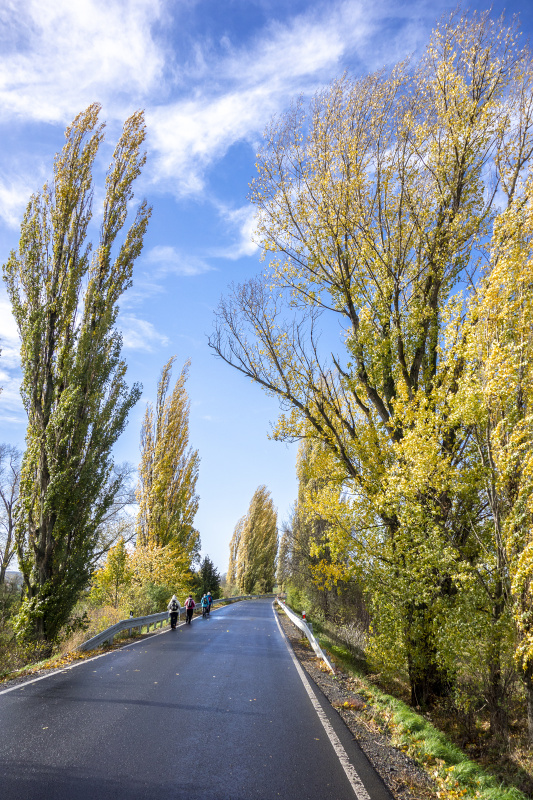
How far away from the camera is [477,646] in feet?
22.4

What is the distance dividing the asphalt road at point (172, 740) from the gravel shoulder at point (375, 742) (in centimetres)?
Answer: 16

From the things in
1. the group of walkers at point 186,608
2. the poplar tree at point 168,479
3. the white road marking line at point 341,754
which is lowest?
the group of walkers at point 186,608

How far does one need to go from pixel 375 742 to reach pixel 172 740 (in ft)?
7.87

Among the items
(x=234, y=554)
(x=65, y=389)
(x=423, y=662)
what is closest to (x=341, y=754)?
(x=423, y=662)

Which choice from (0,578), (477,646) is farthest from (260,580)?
(477,646)

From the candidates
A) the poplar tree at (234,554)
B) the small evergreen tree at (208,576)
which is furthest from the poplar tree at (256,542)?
the small evergreen tree at (208,576)

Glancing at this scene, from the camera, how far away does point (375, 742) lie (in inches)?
218

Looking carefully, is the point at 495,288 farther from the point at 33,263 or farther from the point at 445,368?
the point at 33,263

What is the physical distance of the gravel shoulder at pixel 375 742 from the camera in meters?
4.29

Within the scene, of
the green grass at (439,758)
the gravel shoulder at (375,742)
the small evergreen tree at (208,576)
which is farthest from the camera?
the small evergreen tree at (208,576)

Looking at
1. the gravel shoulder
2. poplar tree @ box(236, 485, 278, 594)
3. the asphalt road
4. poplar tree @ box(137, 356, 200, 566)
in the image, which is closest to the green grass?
the gravel shoulder

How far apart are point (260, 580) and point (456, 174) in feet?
190

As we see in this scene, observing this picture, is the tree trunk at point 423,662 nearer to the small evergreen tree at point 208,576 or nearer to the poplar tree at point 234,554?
the small evergreen tree at point 208,576

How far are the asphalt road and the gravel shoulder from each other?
159 mm
